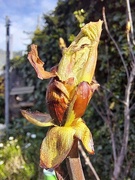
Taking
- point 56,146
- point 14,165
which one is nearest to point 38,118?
point 56,146

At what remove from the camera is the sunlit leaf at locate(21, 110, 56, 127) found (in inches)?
11.5

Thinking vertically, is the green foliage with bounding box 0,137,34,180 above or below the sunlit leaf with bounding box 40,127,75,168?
below

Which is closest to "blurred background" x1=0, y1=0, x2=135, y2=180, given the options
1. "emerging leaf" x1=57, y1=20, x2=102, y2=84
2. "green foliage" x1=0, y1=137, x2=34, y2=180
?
"green foliage" x1=0, y1=137, x2=34, y2=180

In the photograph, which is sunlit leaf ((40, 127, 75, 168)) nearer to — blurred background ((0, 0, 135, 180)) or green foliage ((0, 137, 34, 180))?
blurred background ((0, 0, 135, 180))

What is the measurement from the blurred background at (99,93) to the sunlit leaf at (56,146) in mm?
1284

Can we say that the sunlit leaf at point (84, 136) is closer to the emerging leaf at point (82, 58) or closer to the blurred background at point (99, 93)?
the emerging leaf at point (82, 58)

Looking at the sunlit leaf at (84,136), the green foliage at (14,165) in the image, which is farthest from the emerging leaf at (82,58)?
the green foliage at (14,165)

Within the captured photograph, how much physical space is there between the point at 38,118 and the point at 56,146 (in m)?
0.04

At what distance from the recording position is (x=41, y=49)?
3701 millimetres

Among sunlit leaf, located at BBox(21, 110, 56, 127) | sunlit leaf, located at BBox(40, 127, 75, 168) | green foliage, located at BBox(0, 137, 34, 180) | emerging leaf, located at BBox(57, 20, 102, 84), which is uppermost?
emerging leaf, located at BBox(57, 20, 102, 84)

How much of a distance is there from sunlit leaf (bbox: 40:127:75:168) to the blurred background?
1.28 metres

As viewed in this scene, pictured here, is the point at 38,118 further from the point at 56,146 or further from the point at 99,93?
the point at 99,93

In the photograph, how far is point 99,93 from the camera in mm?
2297

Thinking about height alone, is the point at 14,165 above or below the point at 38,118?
below
